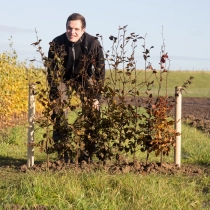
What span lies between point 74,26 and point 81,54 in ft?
1.42

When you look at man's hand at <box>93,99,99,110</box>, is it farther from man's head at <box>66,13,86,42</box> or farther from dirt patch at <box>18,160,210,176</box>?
man's head at <box>66,13,86,42</box>

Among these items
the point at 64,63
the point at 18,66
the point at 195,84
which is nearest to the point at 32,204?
the point at 64,63

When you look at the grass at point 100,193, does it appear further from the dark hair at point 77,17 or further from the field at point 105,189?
the dark hair at point 77,17

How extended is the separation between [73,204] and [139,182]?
1.13 metres

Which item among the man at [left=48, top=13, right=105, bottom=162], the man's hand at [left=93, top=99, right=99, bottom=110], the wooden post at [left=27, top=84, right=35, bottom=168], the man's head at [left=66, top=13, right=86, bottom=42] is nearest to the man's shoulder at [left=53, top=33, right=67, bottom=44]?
the man at [left=48, top=13, right=105, bottom=162]

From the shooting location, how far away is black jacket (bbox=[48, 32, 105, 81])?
8.87 metres

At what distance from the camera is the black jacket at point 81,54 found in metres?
8.87

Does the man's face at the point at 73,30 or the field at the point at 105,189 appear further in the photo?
the man's face at the point at 73,30

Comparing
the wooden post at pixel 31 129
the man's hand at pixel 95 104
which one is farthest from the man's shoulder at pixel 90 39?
the wooden post at pixel 31 129

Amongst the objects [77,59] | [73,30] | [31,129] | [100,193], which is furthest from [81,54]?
[100,193]

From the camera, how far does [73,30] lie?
889 cm

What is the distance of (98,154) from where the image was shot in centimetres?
879

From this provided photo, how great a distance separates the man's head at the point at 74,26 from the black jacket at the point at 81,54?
5.5 inches

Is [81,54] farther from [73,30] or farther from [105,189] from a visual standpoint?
[105,189]
